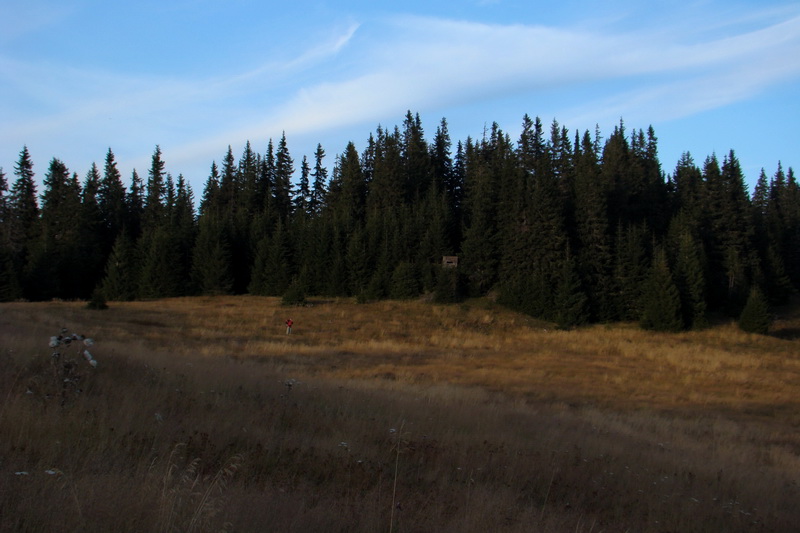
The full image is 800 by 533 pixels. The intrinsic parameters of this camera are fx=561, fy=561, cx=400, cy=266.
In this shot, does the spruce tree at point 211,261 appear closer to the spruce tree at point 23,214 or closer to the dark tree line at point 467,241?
the dark tree line at point 467,241

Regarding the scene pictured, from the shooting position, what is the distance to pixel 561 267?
53094 mm

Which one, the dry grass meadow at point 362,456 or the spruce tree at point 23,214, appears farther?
the spruce tree at point 23,214

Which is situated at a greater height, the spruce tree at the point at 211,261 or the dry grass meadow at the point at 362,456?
the spruce tree at the point at 211,261

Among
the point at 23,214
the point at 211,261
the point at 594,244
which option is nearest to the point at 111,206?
the point at 23,214

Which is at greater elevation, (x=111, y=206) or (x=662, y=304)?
(x=111, y=206)

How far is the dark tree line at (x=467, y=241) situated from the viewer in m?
52.1

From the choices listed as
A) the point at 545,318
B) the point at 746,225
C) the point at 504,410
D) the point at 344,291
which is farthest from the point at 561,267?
the point at 504,410

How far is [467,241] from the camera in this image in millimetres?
58344

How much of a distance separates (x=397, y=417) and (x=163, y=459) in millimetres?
5279

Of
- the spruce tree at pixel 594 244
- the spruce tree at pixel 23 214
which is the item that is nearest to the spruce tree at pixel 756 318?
the spruce tree at pixel 594 244

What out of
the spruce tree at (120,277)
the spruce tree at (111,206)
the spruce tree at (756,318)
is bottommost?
the spruce tree at (756,318)

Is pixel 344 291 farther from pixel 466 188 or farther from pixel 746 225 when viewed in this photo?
pixel 746 225

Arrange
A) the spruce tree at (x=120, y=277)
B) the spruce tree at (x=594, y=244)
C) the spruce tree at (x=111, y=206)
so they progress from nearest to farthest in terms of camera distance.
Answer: the spruce tree at (x=594, y=244)
the spruce tree at (x=120, y=277)
the spruce tree at (x=111, y=206)

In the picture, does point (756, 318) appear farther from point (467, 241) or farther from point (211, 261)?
point (211, 261)
